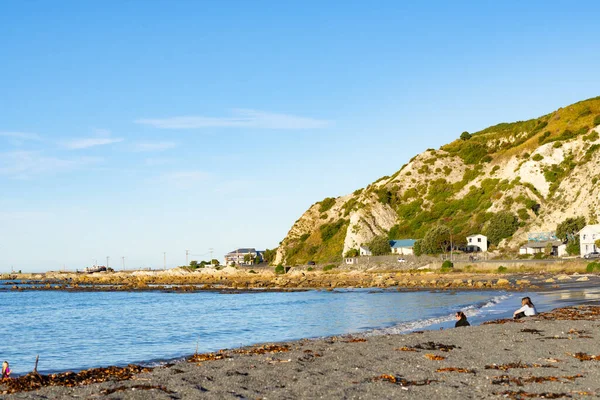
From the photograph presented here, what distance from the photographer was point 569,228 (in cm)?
9150

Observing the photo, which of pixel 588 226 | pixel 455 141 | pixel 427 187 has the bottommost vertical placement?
pixel 588 226

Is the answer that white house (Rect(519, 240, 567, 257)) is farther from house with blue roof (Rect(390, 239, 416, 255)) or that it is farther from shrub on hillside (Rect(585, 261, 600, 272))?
house with blue roof (Rect(390, 239, 416, 255))

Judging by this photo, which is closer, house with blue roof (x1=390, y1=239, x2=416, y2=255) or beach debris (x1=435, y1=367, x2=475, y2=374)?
beach debris (x1=435, y1=367, x2=475, y2=374)

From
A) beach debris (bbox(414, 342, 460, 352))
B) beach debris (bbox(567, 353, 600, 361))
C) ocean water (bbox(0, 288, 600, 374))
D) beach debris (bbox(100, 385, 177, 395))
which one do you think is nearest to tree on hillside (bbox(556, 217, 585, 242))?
ocean water (bbox(0, 288, 600, 374))

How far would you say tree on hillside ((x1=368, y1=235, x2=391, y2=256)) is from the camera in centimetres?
12019

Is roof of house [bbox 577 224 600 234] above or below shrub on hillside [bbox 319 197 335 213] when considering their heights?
below

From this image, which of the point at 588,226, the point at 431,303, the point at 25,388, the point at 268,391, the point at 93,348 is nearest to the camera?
the point at 268,391

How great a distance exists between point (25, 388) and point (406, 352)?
11.6 m

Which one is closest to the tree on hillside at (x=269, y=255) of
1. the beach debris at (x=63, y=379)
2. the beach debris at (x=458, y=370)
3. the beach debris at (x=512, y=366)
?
the beach debris at (x=63, y=379)

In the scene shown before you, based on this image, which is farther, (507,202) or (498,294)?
(507,202)

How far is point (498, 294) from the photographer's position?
54.2 metres

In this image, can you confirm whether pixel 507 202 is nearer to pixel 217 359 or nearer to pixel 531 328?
pixel 531 328

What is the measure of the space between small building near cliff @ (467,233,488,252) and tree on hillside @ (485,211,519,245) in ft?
3.36

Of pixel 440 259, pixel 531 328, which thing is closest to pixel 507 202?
pixel 440 259
